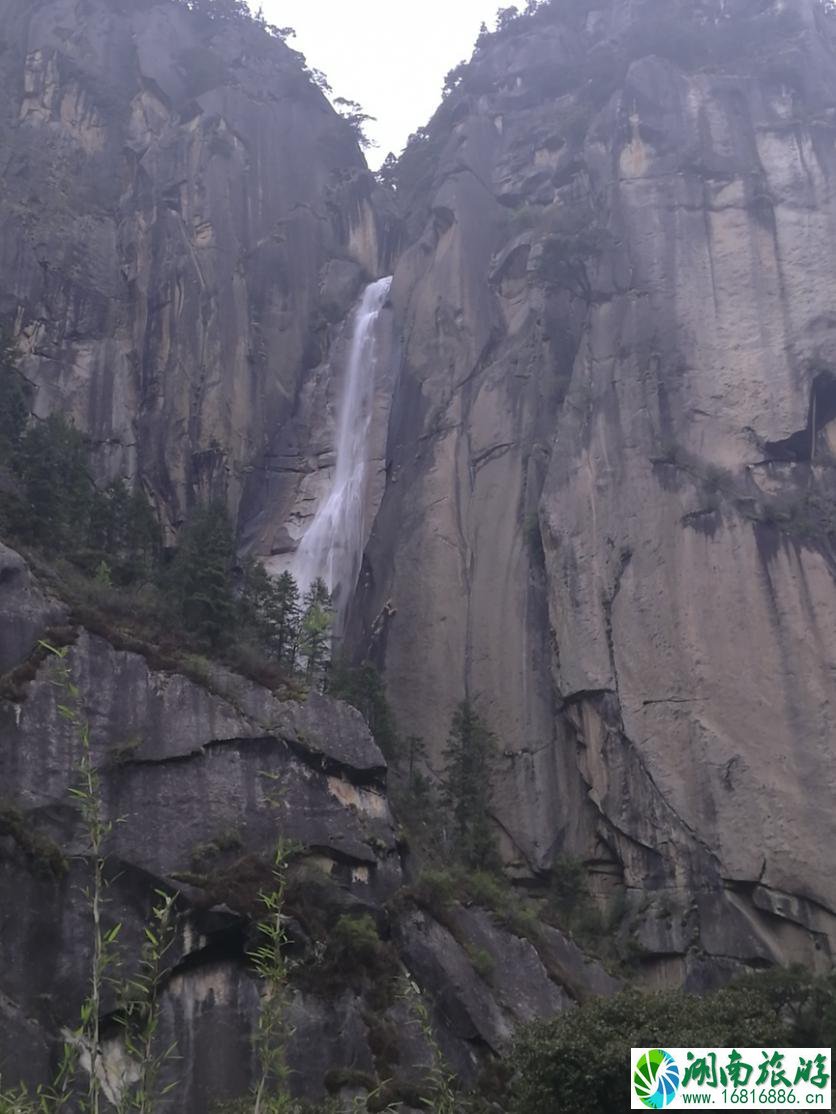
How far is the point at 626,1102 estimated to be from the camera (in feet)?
52.2

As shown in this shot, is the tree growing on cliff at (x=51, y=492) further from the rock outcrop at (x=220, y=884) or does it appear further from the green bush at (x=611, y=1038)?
the green bush at (x=611, y=1038)

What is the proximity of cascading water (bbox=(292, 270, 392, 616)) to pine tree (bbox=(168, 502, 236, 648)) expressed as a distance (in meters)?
7.94

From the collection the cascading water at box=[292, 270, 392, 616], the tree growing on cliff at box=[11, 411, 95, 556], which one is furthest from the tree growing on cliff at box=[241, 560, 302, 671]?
the cascading water at box=[292, 270, 392, 616]

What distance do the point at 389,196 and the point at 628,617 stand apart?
96.3ft

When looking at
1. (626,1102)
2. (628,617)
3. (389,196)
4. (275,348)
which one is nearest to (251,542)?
(275,348)

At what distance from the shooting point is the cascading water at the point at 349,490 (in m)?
39.5

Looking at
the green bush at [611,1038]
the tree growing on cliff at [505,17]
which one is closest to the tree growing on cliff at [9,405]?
A: the green bush at [611,1038]

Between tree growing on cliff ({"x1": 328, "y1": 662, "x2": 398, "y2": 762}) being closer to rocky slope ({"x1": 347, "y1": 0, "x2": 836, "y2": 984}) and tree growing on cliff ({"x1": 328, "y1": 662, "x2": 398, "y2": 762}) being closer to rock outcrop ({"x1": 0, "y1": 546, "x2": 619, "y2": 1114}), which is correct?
rocky slope ({"x1": 347, "y1": 0, "x2": 836, "y2": 984})

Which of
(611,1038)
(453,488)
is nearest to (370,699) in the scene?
(453,488)

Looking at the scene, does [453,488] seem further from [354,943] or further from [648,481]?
[354,943]

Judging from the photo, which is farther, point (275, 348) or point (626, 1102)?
point (275, 348)

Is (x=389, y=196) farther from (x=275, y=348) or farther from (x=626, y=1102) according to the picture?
(x=626, y=1102)

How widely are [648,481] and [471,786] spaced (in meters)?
10.4

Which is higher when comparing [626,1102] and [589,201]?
[589,201]
